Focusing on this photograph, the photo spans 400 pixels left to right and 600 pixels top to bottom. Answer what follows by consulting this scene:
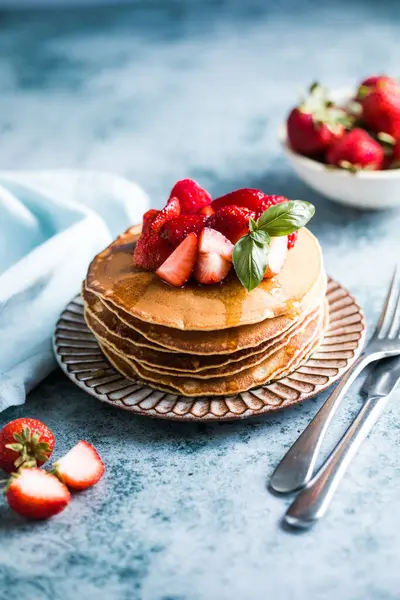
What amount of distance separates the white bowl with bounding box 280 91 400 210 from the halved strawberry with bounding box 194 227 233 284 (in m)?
0.95

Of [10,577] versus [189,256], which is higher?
[189,256]

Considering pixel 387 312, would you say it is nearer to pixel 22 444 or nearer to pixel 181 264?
pixel 181 264

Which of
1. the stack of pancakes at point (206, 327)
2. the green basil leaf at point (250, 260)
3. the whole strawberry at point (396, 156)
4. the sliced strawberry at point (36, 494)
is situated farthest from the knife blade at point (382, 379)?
the whole strawberry at point (396, 156)

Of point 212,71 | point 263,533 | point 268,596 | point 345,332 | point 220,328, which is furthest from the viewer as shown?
point 212,71

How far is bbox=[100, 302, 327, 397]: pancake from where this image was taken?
75.3 inches

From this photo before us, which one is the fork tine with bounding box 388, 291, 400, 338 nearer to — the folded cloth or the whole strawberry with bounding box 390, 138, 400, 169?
the whole strawberry with bounding box 390, 138, 400, 169

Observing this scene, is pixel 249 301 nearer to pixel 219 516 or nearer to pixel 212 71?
pixel 219 516

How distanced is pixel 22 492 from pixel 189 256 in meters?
0.64

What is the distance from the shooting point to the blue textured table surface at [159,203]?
1562 millimetres

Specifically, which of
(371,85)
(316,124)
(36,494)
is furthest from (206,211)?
(371,85)

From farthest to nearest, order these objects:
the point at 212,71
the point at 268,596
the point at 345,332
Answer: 1. the point at 212,71
2. the point at 345,332
3. the point at 268,596

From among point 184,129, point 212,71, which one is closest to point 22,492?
point 184,129

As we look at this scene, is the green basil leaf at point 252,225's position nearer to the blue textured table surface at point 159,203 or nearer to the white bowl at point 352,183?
the blue textured table surface at point 159,203

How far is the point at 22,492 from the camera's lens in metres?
1.64
